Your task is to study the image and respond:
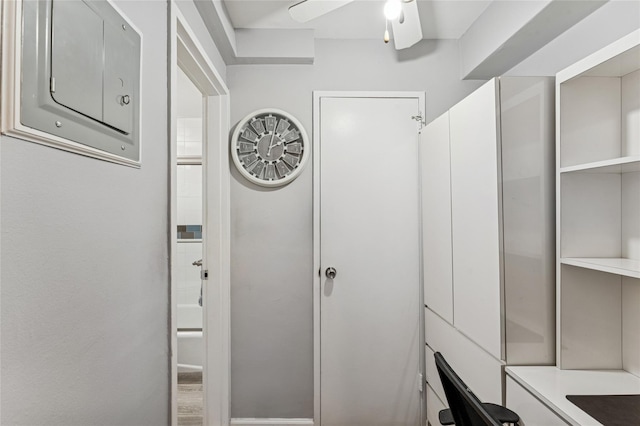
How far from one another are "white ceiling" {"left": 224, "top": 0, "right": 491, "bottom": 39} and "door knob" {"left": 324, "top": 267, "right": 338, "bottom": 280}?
155 cm

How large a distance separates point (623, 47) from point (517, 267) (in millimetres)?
823

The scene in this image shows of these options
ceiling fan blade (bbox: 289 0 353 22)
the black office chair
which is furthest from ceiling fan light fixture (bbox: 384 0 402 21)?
the black office chair

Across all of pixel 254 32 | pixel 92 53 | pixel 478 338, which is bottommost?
pixel 478 338

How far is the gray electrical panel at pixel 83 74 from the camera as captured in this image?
0.65m

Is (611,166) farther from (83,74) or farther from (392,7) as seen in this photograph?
(83,74)

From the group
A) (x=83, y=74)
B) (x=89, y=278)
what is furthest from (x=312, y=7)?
(x=89, y=278)

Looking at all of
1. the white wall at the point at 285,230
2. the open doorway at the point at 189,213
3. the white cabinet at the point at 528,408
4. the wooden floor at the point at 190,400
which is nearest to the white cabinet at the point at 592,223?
the white cabinet at the point at 528,408

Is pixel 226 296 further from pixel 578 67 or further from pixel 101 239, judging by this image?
pixel 578 67

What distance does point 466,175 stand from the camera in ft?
5.64

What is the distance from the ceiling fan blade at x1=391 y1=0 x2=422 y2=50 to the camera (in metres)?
1.77

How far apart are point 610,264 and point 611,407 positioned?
45cm

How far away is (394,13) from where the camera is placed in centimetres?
153

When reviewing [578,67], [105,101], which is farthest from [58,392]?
[578,67]

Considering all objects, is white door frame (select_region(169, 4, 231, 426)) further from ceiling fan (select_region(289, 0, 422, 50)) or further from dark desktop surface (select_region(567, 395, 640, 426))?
dark desktop surface (select_region(567, 395, 640, 426))
